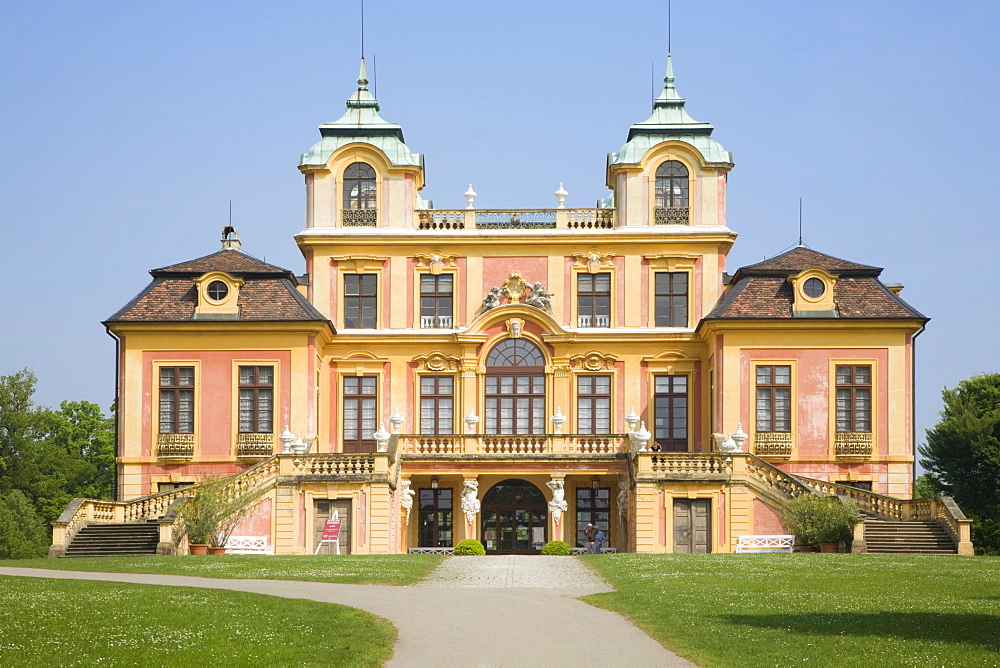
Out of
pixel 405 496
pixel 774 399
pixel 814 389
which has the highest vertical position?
pixel 814 389

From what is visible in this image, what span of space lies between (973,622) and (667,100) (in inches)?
1314

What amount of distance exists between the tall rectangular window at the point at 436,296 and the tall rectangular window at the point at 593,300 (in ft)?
13.5

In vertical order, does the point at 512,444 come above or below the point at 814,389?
below

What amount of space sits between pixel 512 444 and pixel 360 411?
6233mm

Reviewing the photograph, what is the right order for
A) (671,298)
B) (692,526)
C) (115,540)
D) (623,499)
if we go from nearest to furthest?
(115,540)
(692,526)
(623,499)
(671,298)

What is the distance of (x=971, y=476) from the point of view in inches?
2254

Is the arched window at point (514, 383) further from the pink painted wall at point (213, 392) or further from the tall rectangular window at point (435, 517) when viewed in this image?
the pink painted wall at point (213, 392)

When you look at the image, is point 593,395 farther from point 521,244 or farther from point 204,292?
point 204,292

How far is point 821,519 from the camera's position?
37.8m

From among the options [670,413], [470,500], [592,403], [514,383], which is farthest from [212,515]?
[670,413]

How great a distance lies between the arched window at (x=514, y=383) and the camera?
158 feet

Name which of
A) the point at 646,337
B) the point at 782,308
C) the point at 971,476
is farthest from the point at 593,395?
the point at 971,476

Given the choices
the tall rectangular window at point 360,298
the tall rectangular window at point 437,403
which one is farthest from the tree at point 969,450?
the tall rectangular window at point 360,298

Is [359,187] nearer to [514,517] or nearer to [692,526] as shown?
[514,517]
